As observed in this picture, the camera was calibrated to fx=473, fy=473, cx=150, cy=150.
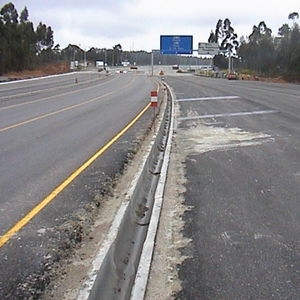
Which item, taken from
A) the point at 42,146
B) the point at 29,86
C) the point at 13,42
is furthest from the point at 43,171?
the point at 13,42

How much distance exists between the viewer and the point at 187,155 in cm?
1129

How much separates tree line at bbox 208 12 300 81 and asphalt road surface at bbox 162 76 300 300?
68914mm

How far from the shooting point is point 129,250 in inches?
203

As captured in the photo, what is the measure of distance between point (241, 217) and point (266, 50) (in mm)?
109007

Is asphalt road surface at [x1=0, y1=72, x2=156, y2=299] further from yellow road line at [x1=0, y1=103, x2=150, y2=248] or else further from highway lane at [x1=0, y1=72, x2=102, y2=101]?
highway lane at [x1=0, y1=72, x2=102, y2=101]

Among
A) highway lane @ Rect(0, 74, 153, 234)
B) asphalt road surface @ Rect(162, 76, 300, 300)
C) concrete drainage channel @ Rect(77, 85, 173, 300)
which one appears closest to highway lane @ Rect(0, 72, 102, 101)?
highway lane @ Rect(0, 74, 153, 234)

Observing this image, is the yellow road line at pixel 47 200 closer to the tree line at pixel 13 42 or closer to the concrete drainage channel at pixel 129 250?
the concrete drainage channel at pixel 129 250

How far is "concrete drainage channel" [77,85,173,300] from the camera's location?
13.0 feet

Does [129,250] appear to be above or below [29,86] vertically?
above

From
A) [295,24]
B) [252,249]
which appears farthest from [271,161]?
[295,24]

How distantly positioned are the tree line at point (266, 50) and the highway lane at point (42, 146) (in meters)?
63.7

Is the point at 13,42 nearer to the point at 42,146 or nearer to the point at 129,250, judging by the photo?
the point at 42,146

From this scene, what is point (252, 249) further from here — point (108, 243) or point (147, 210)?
point (147, 210)

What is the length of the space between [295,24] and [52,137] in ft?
337
